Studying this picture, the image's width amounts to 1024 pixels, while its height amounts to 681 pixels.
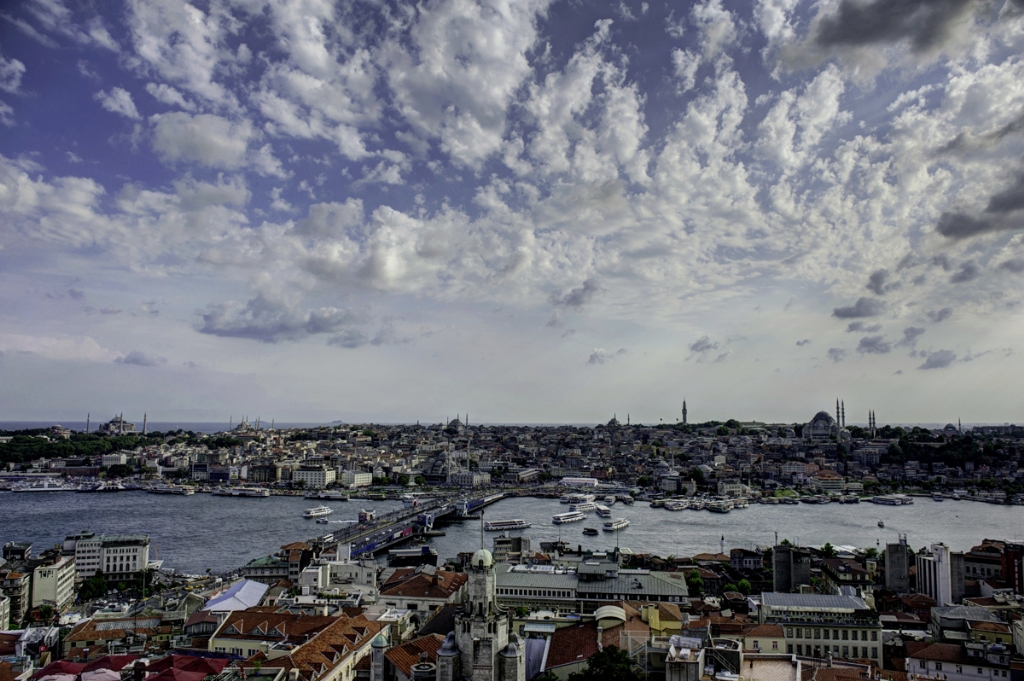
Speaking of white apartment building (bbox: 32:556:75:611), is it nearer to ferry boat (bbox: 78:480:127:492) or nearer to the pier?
the pier

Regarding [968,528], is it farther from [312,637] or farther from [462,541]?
[312,637]

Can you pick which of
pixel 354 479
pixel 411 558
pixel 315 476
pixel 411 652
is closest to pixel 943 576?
pixel 411 652

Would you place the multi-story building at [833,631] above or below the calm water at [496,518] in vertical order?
above

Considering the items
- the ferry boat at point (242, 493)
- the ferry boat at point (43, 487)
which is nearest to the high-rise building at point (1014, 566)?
the ferry boat at point (242, 493)

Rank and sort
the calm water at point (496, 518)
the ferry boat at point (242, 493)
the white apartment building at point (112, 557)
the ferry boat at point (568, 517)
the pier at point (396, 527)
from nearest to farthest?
the white apartment building at point (112, 557)
the pier at point (396, 527)
the calm water at point (496, 518)
the ferry boat at point (568, 517)
the ferry boat at point (242, 493)

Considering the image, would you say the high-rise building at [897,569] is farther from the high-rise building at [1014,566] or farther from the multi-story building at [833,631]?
the multi-story building at [833,631]
